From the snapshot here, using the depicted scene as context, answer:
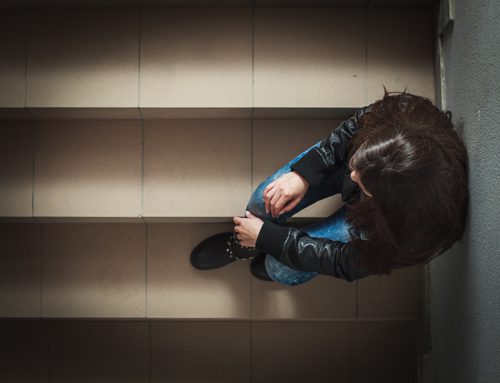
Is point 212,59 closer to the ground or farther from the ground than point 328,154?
farther from the ground

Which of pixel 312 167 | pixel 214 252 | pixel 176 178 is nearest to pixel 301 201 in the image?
pixel 312 167

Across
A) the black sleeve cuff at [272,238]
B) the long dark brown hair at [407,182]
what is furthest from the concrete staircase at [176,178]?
the long dark brown hair at [407,182]

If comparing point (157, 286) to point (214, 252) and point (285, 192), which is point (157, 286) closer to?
point (214, 252)

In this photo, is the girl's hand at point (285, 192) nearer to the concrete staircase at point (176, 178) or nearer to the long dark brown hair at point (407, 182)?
the long dark brown hair at point (407, 182)

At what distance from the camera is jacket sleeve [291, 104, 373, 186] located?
174cm

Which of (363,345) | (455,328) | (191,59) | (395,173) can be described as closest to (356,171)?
(395,173)

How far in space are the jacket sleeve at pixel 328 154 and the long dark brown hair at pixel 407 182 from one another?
15cm

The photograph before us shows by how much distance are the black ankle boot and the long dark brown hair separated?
0.84 meters

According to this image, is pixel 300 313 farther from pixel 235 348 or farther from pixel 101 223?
pixel 101 223

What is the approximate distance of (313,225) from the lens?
2010 millimetres

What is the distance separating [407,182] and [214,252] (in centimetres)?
119

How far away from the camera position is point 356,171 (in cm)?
146

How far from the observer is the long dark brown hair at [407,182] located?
1357 mm

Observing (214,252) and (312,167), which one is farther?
(214,252)
